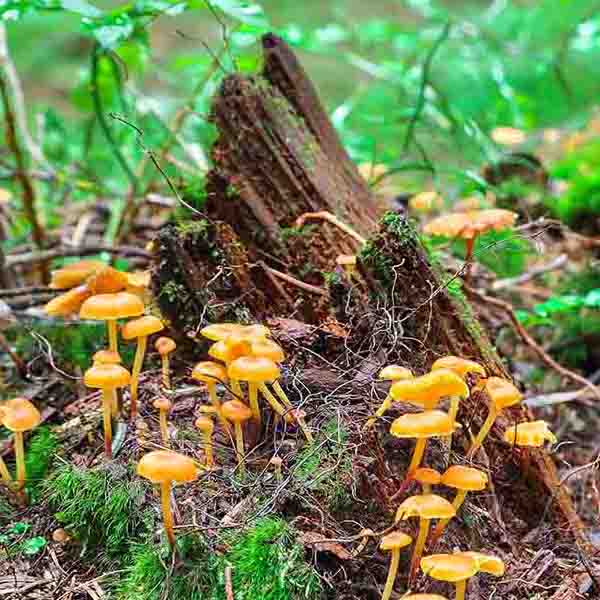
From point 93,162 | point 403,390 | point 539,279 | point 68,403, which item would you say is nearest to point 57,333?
point 68,403

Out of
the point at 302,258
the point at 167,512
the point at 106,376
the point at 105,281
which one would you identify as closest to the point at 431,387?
the point at 167,512

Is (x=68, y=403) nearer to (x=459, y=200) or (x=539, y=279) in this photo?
(x=539, y=279)

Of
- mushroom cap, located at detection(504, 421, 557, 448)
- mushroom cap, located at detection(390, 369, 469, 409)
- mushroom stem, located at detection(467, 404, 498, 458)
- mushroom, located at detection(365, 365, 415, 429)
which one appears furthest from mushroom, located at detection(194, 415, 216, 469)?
mushroom cap, located at detection(504, 421, 557, 448)

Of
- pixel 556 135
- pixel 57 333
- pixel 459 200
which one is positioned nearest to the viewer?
pixel 57 333

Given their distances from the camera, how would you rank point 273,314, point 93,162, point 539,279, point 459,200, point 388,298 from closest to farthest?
point 388,298, point 273,314, point 539,279, point 459,200, point 93,162

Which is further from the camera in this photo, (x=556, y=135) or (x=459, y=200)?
(x=556, y=135)

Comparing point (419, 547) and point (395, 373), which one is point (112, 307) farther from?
point (419, 547)

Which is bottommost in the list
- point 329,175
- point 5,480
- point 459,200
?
point 5,480

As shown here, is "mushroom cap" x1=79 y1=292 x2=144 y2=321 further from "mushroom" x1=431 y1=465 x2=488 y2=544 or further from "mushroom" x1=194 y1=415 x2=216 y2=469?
"mushroom" x1=431 y1=465 x2=488 y2=544
